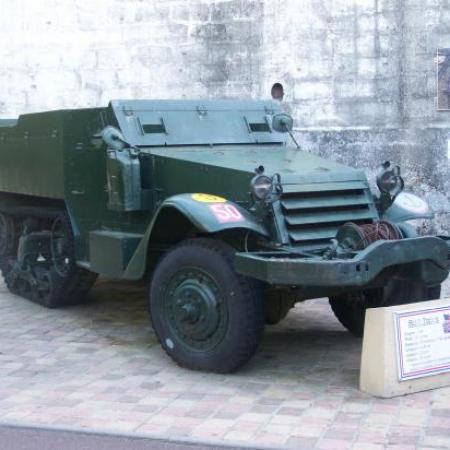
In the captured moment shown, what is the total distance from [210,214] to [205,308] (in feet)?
2.02

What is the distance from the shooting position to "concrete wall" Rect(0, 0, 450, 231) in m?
10.2

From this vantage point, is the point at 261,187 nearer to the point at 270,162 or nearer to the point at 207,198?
the point at 207,198

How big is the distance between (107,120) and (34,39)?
552cm

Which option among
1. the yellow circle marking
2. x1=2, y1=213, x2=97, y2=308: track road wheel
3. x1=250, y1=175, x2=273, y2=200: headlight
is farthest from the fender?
x1=2, y1=213, x2=97, y2=308: track road wheel

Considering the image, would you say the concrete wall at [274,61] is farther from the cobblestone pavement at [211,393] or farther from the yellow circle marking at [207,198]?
the yellow circle marking at [207,198]

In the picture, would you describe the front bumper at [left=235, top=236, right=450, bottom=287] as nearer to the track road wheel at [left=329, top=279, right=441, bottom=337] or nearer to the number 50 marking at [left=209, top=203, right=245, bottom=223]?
the number 50 marking at [left=209, top=203, right=245, bottom=223]

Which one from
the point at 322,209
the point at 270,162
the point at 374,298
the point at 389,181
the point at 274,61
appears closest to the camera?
the point at 322,209

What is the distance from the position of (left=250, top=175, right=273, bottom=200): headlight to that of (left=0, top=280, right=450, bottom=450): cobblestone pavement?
46.4 inches

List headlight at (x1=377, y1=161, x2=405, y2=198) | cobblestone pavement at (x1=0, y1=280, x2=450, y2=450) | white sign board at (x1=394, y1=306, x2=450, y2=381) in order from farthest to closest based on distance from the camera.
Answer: headlight at (x1=377, y1=161, x2=405, y2=198), white sign board at (x1=394, y1=306, x2=450, y2=381), cobblestone pavement at (x1=0, y1=280, x2=450, y2=450)

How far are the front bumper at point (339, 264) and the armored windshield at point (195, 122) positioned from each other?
1.74 m

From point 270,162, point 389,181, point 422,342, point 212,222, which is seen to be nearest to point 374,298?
point 389,181

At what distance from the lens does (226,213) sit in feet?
17.4

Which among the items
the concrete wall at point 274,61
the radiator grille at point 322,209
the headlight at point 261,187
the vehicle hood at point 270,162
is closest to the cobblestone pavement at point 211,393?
the radiator grille at point 322,209

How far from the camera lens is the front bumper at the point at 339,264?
4.82 m
